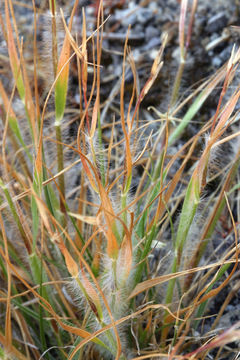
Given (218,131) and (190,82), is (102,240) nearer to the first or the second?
(218,131)

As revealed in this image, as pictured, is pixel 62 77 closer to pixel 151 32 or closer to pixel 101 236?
pixel 101 236

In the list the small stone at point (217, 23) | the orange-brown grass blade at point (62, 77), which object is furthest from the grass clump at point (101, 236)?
the small stone at point (217, 23)

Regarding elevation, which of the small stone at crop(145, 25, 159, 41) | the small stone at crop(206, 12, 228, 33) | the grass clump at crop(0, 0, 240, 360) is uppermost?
the small stone at crop(206, 12, 228, 33)

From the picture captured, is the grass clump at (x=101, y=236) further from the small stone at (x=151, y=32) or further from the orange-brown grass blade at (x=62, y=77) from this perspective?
the small stone at (x=151, y=32)

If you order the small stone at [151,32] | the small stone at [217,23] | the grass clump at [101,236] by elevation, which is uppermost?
the small stone at [217,23]

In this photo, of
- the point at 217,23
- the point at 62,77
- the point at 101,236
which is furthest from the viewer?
the point at 217,23

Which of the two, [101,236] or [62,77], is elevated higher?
[62,77]

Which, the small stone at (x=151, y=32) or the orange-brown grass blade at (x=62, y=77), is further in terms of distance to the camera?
the small stone at (x=151, y=32)

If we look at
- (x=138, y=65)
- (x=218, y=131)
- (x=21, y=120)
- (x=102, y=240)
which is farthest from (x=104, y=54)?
(x=218, y=131)

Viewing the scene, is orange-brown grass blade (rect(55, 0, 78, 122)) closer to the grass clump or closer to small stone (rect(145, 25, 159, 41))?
the grass clump

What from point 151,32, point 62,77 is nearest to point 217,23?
point 151,32

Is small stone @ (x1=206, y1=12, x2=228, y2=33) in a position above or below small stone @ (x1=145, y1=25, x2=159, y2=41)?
above

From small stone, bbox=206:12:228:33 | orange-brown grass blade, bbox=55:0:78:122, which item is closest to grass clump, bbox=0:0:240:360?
orange-brown grass blade, bbox=55:0:78:122
